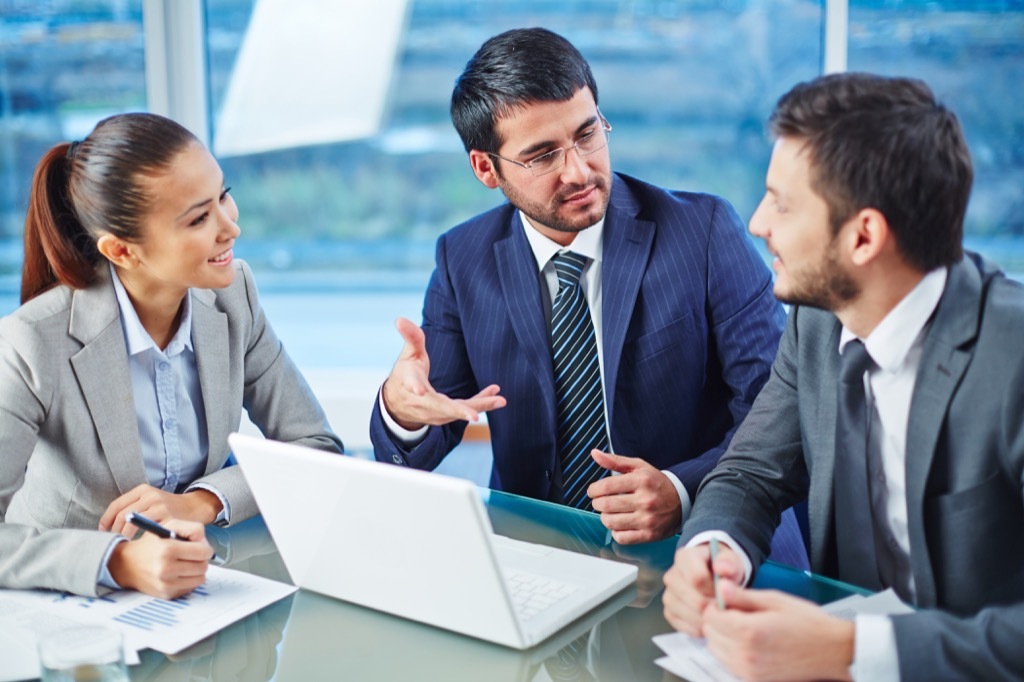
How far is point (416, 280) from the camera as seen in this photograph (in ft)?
15.5

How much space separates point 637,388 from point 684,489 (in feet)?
1.20

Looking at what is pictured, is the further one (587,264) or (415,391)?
(587,264)

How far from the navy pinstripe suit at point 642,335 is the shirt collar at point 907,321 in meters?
0.66

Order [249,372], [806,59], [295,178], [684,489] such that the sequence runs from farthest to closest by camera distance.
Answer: [295,178]
[806,59]
[249,372]
[684,489]

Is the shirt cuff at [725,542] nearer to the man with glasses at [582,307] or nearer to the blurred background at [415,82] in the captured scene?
the man with glasses at [582,307]

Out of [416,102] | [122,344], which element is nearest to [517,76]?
[122,344]

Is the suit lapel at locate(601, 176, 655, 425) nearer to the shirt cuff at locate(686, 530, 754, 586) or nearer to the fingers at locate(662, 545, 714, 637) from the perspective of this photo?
the shirt cuff at locate(686, 530, 754, 586)

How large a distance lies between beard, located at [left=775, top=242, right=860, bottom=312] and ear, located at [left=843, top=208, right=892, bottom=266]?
3 centimetres

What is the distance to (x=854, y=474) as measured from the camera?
1630 mm

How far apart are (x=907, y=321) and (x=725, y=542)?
417 millimetres

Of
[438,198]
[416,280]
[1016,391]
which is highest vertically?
[1016,391]

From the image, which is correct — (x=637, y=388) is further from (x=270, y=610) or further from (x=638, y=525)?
(x=270, y=610)

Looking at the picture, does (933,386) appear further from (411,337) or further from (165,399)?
(165,399)

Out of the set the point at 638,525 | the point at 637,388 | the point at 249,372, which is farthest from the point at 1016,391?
the point at 249,372
